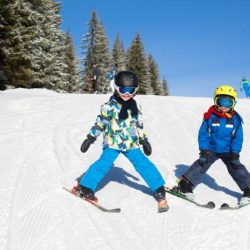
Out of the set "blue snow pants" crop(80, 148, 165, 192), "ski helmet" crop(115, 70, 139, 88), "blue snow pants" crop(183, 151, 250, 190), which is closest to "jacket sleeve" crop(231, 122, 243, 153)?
"blue snow pants" crop(183, 151, 250, 190)

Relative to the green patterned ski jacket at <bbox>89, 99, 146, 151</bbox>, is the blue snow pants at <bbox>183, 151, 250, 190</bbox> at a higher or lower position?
lower

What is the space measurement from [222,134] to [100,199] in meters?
1.82

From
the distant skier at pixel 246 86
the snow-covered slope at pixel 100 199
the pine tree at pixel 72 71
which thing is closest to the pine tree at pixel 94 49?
the pine tree at pixel 72 71

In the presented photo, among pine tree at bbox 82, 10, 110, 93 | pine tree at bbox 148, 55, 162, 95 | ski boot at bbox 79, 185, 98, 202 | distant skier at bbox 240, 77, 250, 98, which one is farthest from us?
pine tree at bbox 148, 55, 162, 95

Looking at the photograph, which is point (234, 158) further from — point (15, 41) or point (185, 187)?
point (15, 41)

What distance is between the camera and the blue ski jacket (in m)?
5.11

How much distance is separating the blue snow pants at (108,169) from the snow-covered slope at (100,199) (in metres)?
0.23

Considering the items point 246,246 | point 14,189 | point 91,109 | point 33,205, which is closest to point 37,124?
point 91,109

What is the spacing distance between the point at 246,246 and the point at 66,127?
6.43 m

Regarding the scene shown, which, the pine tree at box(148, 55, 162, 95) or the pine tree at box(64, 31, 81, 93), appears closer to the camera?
the pine tree at box(64, 31, 81, 93)

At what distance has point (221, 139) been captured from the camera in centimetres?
518

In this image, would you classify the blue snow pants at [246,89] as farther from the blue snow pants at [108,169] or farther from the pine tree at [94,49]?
the pine tree at [94,49]

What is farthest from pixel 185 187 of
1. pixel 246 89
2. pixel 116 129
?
pixel 246 89

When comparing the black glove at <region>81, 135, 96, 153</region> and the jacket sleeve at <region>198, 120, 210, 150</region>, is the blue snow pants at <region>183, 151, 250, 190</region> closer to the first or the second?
the jacket sleeve at <region>198, 120, 210, 150</region>
